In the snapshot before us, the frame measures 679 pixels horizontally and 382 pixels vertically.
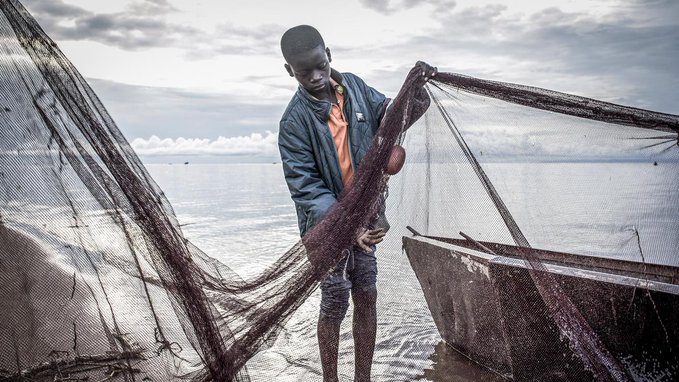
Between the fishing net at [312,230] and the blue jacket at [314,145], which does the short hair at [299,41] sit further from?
the fishing net at [312,230]

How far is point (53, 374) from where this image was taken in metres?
3.13

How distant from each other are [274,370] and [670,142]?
3306 millimetres

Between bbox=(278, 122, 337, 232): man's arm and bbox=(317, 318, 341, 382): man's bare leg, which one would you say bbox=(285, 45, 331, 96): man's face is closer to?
bbox=(278, 122, 337, 232): man's arm

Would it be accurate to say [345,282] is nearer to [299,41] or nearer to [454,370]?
[299,41]

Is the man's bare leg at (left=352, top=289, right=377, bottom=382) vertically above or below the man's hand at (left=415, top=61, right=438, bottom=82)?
below

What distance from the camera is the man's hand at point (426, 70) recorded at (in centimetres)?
284

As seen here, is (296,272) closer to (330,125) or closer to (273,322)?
(273,322)

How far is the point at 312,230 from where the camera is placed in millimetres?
2549

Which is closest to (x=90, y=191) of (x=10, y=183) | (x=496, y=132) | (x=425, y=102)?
(x=10, y=183)

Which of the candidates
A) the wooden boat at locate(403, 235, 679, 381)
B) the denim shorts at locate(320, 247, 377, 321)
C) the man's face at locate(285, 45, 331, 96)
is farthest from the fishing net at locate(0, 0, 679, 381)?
the man's face at locate(285, 45, 331, 96)

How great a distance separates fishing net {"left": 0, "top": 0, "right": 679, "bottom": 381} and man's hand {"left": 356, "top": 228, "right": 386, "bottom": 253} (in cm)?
8

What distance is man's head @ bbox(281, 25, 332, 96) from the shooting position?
269cm

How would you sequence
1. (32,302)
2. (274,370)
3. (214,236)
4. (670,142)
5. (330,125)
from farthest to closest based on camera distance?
(214,236) → (274,370) → (670,142) → (330,125) → (32,302)

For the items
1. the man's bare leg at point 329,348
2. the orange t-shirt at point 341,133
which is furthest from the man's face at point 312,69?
the man's bare leg at point 329,348
